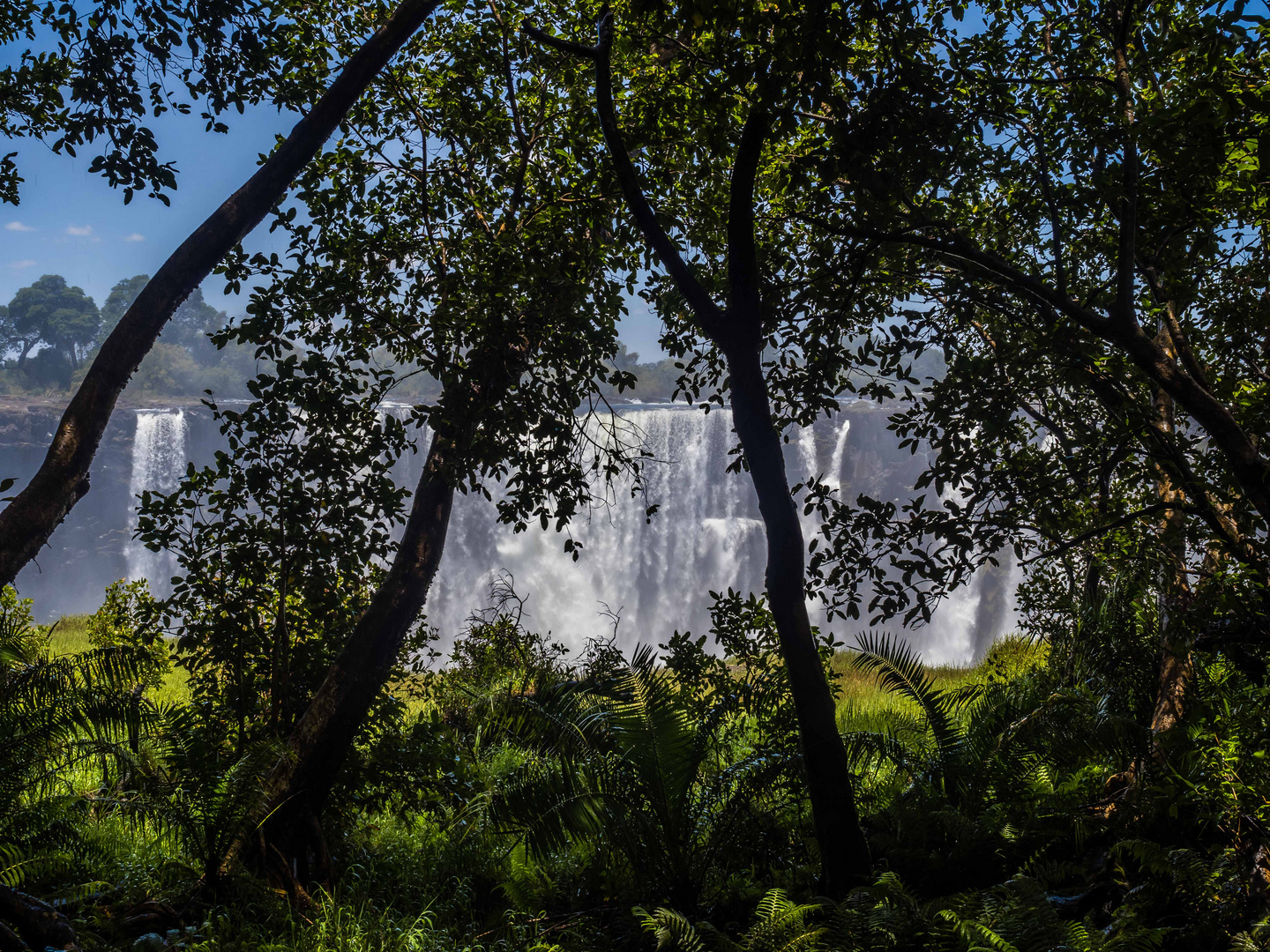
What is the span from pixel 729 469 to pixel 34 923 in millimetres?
4048

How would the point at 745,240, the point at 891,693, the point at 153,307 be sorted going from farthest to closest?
the point at 891,693 → the point at 153,307 → the point at 745,240

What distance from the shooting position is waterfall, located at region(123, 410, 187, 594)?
94.9ft

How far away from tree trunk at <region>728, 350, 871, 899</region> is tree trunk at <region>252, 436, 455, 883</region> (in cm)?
188

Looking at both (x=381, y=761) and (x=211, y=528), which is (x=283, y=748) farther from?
(x=211, y=528)

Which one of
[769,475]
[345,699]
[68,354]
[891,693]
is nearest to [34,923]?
[345,699]

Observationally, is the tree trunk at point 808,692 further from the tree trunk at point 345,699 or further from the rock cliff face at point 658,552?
the rock cliff face at point 658,552

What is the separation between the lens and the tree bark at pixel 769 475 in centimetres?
404

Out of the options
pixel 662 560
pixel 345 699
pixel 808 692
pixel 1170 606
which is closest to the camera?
pixel 808 692

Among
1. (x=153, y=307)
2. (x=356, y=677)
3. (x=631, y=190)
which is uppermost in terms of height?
(x=631, y=190)

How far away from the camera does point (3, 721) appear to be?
4.54m

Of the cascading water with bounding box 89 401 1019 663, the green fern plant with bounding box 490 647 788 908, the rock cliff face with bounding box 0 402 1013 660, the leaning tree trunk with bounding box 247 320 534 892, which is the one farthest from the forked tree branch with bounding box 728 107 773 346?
the cascading water with bounding box 89 401 1019 663

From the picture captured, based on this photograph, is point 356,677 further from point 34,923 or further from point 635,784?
point 34,923

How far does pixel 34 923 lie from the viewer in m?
3.39

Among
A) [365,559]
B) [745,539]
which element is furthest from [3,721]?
[745,539]
